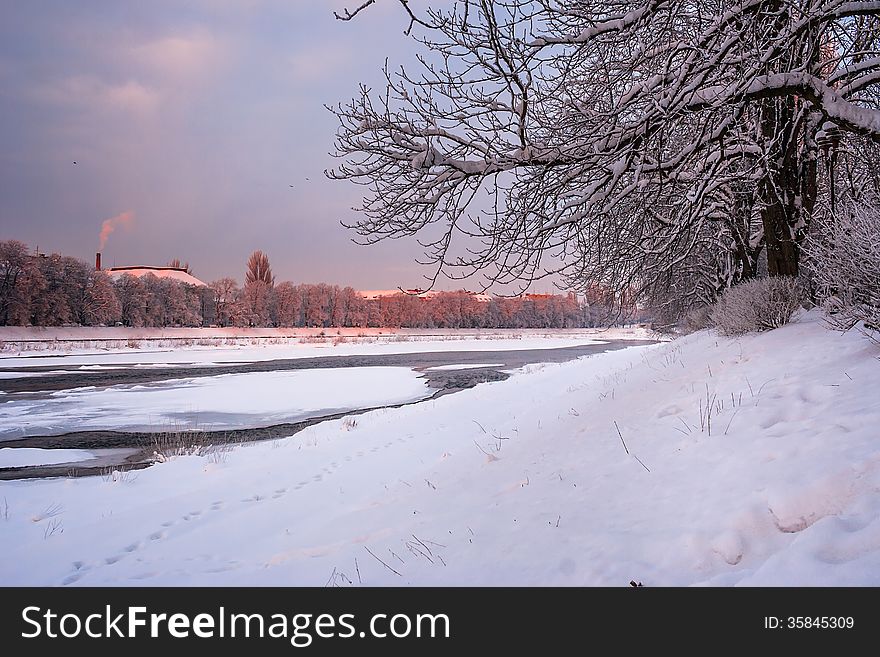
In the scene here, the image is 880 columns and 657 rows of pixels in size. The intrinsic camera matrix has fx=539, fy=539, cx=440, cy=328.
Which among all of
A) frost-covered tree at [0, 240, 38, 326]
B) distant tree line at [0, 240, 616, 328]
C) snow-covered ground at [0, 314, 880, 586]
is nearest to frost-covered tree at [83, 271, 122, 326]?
distant tree line at [0, 240, 616, 328]

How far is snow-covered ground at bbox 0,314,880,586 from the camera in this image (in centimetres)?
294

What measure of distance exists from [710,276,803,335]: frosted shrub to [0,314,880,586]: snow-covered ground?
12.7 inches

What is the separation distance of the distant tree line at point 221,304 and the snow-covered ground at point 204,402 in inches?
244

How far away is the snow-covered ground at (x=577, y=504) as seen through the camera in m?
2.94

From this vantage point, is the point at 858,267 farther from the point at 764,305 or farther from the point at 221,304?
the point at 221,304

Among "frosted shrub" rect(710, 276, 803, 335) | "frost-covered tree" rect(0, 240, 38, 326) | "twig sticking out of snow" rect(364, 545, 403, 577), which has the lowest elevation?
"twig sticking out of snow" rect(364, 545, 403, 577)

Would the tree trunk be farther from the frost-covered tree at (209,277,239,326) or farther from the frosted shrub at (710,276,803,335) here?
the frost-covered tree at (209,277,239,326)

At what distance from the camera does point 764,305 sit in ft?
24.8

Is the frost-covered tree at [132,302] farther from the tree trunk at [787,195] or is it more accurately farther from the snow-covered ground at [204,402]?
the tree trunk at [787,195]

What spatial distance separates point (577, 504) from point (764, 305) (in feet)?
17.5

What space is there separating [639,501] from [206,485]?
263 inches
